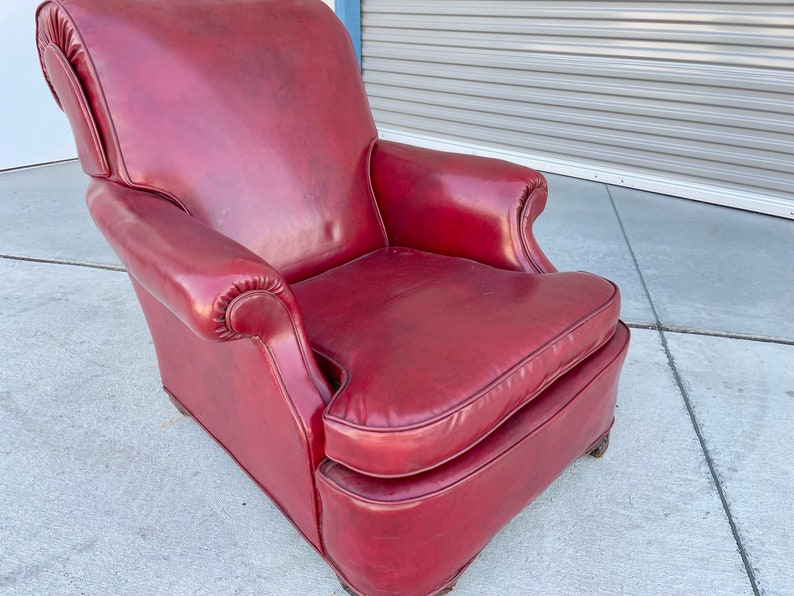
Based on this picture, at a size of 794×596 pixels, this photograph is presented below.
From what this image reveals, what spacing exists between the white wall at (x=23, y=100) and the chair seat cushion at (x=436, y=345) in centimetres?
316

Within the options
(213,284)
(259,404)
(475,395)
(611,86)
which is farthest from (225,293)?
(611,86)

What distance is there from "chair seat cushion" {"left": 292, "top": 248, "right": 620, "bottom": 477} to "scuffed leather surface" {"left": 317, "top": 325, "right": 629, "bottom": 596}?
33 millimetres

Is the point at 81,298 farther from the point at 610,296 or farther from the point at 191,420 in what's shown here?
the point at 610,296

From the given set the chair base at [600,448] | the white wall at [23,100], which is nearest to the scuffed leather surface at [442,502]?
the chair base at [600,448]

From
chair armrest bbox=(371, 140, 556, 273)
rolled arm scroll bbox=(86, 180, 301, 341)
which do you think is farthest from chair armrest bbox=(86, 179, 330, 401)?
chair armrest bbox=(371, 140, 556, 273)

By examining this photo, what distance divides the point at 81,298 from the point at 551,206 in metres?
2.16

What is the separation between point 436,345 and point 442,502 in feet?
0.85

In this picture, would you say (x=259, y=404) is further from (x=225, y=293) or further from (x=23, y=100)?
(x=23, y=100)

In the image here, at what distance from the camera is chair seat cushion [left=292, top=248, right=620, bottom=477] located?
37.1 inches

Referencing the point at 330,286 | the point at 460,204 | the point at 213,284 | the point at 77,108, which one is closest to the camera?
the point at 213,284

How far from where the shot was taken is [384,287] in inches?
52.6

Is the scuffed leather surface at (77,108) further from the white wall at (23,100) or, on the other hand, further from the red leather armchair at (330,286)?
the white wall at (23,100)

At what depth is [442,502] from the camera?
3.19ft

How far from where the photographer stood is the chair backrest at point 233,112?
1.26 metres
